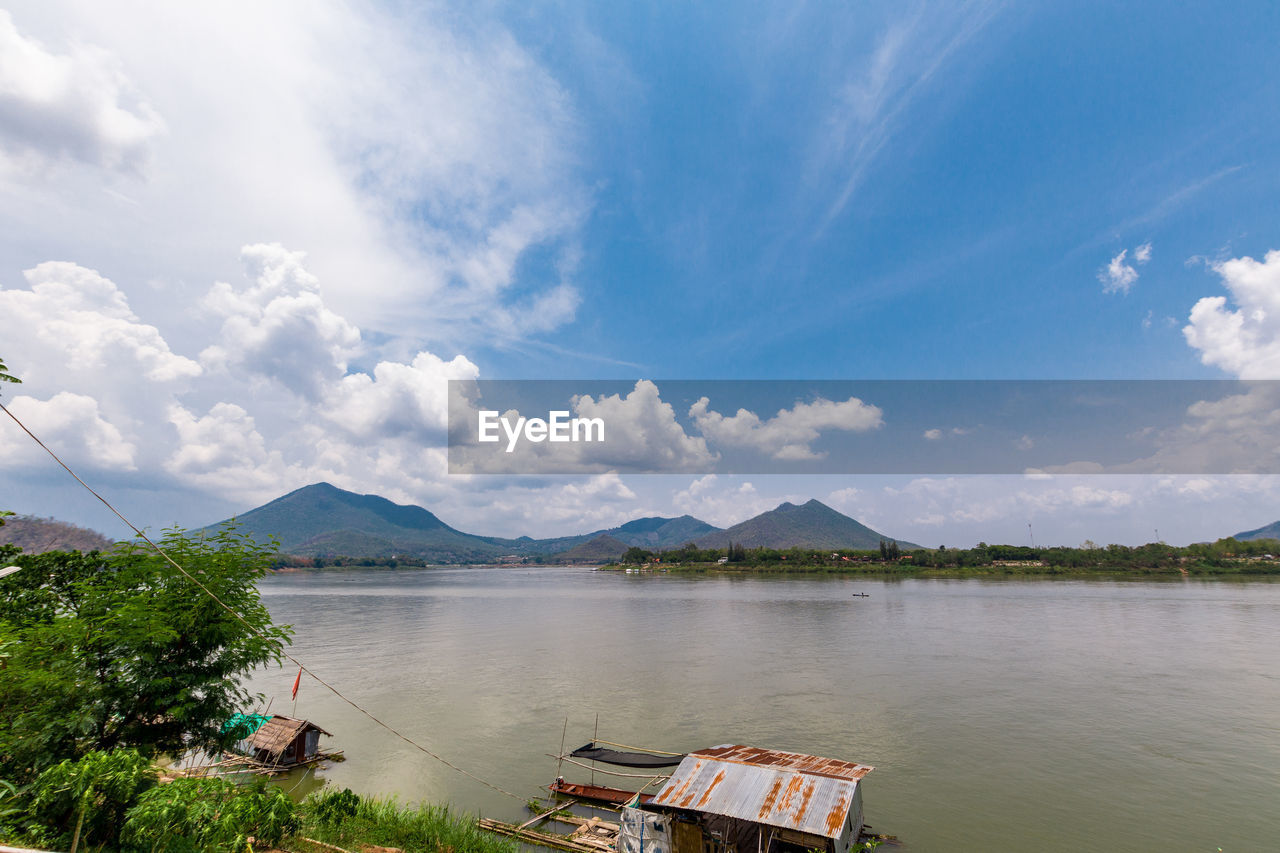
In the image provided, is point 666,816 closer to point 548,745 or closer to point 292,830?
point 292,830

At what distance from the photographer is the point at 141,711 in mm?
9773

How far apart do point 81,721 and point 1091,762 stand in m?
26.7

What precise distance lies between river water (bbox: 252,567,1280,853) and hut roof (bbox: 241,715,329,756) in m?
1.43

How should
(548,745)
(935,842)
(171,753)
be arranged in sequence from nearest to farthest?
1. (171,753)
2. (935,842)
3. (548,745)

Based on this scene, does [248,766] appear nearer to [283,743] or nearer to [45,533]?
[283,743]

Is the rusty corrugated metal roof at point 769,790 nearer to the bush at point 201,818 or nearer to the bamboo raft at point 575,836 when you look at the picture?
the bamboo raft at point 575,836

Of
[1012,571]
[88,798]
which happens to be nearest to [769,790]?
[88,798]

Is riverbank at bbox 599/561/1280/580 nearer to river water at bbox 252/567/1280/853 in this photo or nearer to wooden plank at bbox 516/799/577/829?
river water at bbox 252/567/1280/853

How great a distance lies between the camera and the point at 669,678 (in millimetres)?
29688

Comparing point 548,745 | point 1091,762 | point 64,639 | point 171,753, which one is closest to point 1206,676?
point 1091,762

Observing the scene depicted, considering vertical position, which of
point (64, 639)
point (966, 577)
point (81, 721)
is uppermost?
point (64, 639)

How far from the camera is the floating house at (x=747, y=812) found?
34.4 feet

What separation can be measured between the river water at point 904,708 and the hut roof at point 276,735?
143 cm

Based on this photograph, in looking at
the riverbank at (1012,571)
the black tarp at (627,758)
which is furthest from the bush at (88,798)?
the riverbank at (1012,571)
